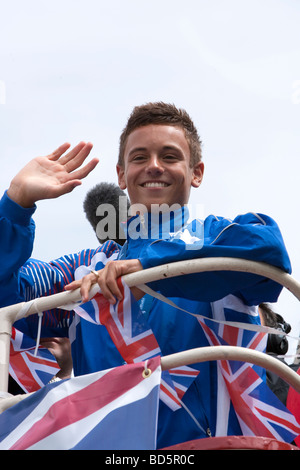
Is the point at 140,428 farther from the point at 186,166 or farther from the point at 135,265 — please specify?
the point at 186,166

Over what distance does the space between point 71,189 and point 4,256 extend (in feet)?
1.09

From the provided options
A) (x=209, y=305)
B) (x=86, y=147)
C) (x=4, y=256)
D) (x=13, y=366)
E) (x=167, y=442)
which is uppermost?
(x=86, y=147)

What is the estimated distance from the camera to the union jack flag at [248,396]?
2219mm

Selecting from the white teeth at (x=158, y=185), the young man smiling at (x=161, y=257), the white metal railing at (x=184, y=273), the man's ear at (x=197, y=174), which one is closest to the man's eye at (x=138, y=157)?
the young man smiling at (x=161, y=257)

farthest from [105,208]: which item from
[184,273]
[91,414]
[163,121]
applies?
[91,414]

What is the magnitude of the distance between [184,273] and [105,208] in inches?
98.8

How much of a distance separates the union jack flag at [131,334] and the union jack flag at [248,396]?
118mm

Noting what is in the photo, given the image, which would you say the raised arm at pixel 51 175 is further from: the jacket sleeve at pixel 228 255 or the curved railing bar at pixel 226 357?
the curved railing bar at pixel 226 357

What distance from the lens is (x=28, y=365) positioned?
281 cm

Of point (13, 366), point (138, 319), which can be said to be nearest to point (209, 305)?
point (138, 319)

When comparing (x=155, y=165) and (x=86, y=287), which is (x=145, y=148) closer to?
(x=155, y=165)

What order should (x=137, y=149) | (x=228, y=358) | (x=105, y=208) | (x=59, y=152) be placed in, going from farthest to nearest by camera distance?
(x=105, y=208) → (x=137, y=149) → (x=59, y=152) → (x=228, y=358)

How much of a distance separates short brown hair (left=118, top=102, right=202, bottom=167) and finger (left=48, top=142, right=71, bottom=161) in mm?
405

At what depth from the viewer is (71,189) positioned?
266 centimetres
